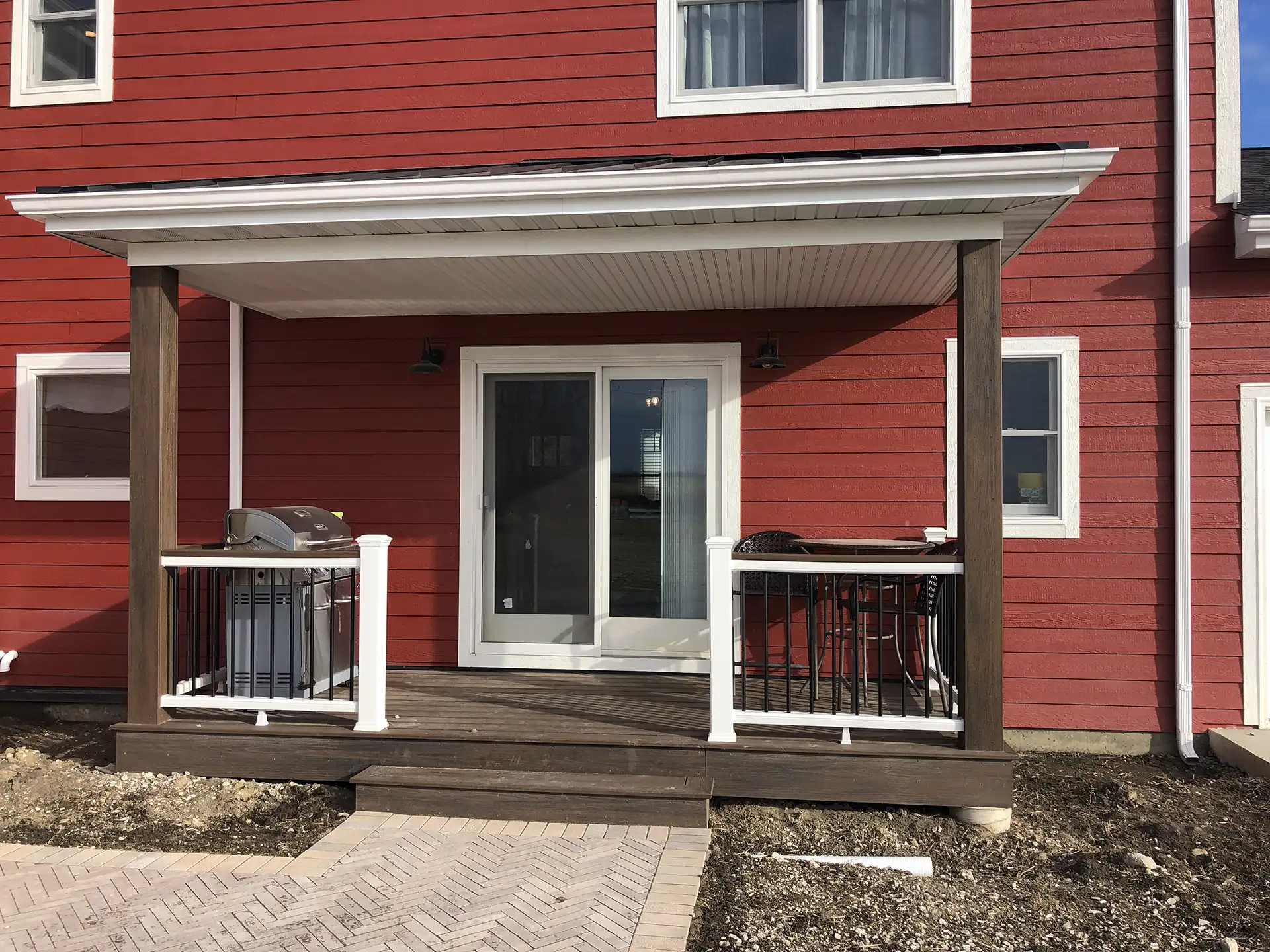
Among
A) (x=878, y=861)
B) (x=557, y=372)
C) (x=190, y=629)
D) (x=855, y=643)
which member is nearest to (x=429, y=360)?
(x=557, y=372)

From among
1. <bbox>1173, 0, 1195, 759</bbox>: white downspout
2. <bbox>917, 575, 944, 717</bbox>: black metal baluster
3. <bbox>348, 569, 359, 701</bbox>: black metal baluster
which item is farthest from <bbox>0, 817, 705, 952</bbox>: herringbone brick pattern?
<bbox>1173, 0, 1195, 759</bbox>: white downspout

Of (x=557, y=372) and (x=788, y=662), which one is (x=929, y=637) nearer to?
(x=788, y=662)

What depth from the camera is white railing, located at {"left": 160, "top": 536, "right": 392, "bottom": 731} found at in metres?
4.27

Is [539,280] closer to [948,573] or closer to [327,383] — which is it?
[327,383]

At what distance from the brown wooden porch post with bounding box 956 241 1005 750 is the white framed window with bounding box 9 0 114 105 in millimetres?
5577

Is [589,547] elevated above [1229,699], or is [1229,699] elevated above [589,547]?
[589,547]

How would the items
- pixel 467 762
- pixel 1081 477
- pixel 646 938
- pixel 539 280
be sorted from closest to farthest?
1. pixel 646 938
2. pixel 467 762
3. pixel 539 280
4. pixel 1081 477

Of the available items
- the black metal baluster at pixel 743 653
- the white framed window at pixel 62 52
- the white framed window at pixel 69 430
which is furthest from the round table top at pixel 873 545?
the white framed window at pixel 62 52

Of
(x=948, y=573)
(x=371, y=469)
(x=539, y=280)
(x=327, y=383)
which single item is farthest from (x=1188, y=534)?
(x=327, y=383)

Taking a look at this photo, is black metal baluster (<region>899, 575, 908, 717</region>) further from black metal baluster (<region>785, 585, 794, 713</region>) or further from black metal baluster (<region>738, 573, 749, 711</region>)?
black metal baluster (<region>738, 573, 749, 711</region>)

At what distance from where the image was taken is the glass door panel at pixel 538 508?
5.65 m

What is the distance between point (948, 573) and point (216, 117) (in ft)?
17.1

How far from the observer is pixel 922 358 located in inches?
209

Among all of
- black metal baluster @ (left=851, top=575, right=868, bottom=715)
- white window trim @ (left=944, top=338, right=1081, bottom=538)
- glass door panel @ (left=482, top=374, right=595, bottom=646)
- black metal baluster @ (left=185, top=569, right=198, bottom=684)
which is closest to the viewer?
black metal baluster @ (left=851, top=575, right=868, bottom=715)
